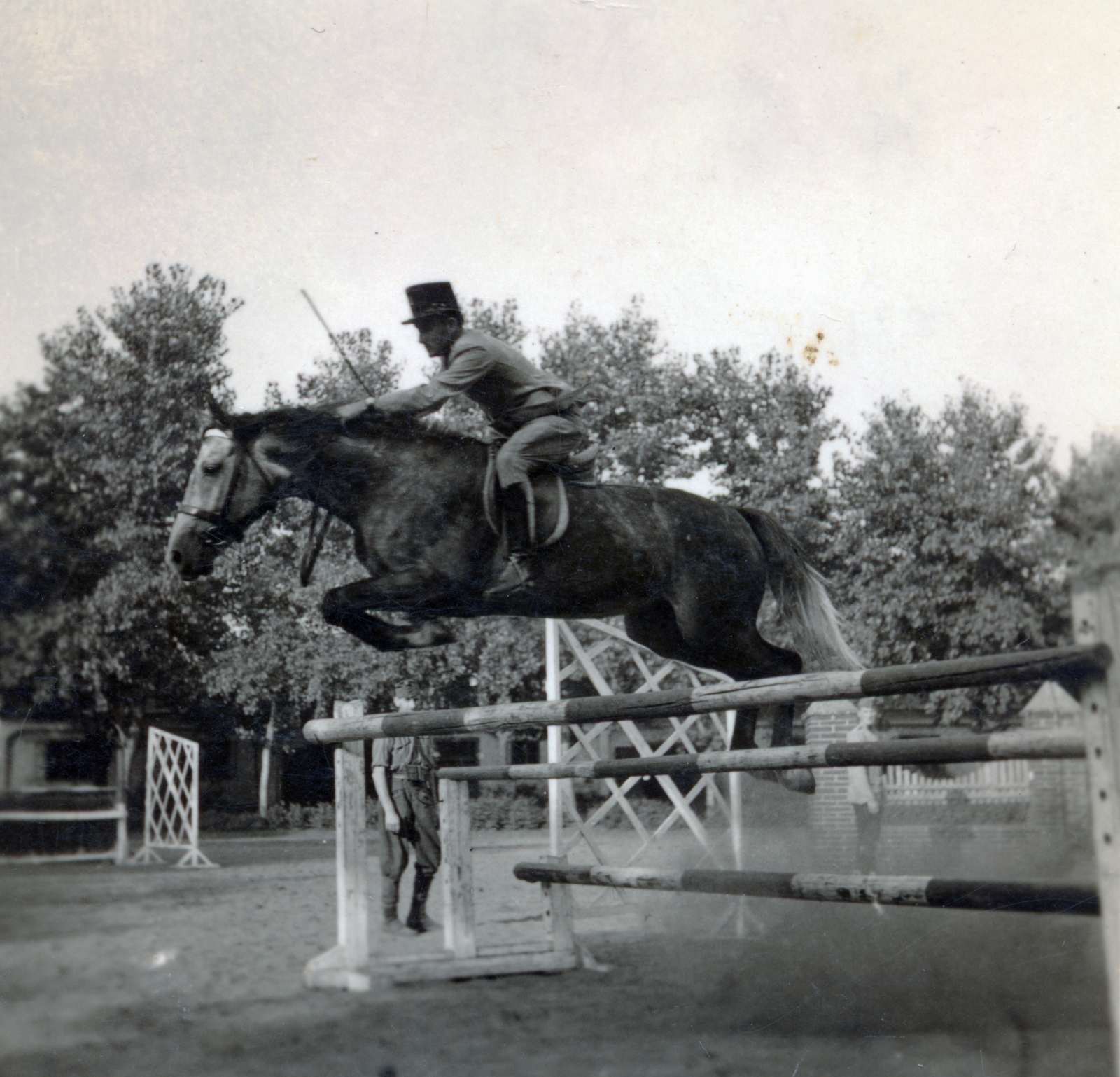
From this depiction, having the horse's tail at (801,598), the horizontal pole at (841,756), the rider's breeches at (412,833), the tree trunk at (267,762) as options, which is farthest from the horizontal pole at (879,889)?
the tree trunk at (267,762)

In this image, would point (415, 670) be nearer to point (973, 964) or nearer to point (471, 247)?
Result: point (471, 247)

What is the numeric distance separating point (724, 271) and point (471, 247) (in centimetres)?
114

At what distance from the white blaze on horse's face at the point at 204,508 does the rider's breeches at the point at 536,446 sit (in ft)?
2.92

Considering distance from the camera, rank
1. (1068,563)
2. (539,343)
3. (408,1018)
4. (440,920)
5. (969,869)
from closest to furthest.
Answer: (408,1018) < (1068,563) < (440,920) < (539,343) < (969,869)

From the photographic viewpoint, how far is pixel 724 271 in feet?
15.2

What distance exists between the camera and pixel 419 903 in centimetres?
509

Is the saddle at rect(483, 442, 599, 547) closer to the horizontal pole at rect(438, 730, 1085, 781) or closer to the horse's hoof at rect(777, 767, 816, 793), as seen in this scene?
the horizontal pole at rect(438, 730, 1085, 781)

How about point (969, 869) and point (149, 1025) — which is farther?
point (969, 869)

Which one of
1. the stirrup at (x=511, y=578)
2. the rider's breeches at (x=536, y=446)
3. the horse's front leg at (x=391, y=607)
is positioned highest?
the rider's breeches at (x=536, y=446)

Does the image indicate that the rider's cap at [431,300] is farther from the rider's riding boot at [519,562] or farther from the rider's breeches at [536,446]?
the rider's riding boot at [519,562]

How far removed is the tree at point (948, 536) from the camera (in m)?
6.13

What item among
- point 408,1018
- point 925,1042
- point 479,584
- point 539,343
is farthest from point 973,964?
point 539,343

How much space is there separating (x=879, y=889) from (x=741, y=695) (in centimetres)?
60

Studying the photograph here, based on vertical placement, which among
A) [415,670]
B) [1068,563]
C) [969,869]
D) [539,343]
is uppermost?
[539,343]
